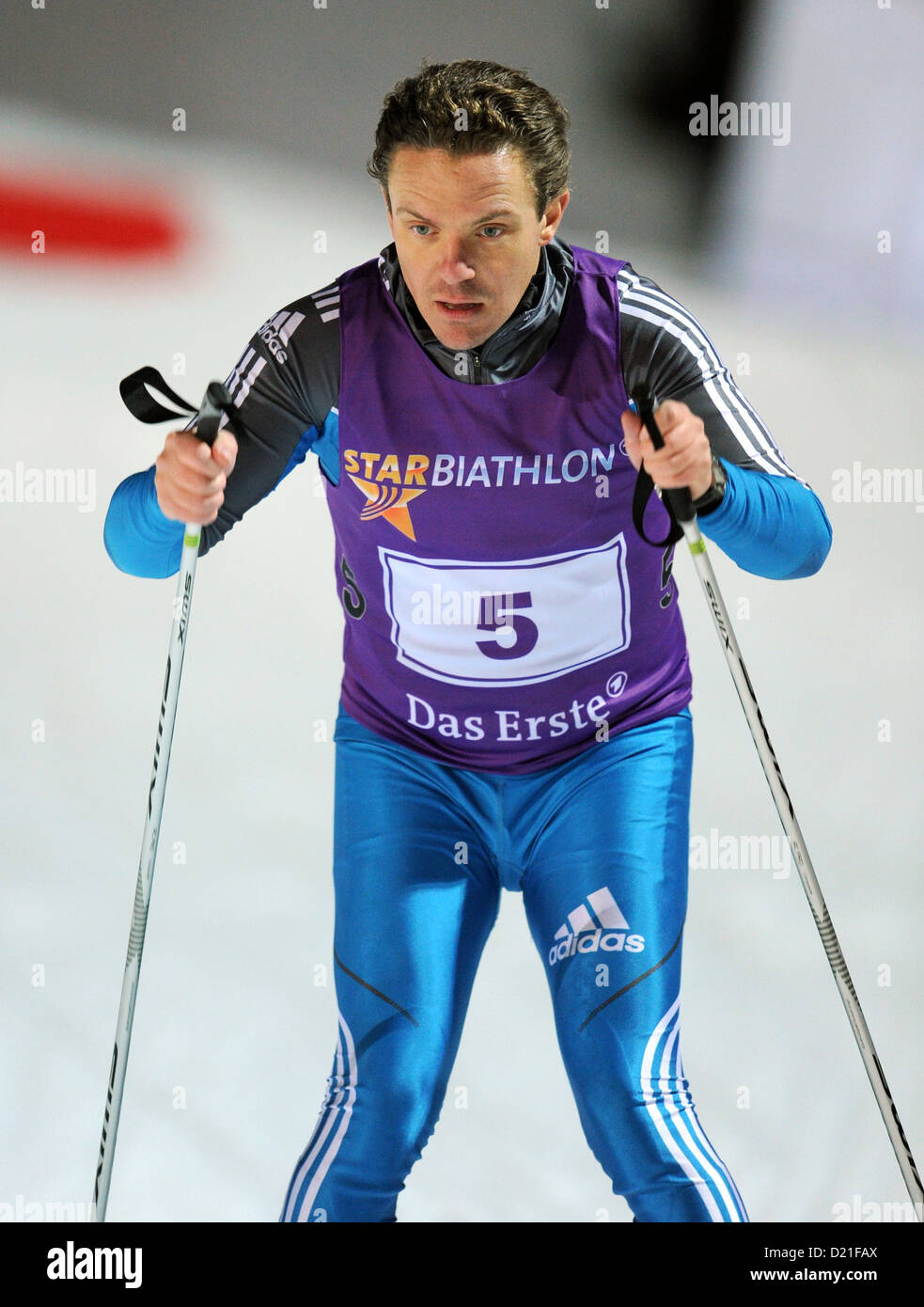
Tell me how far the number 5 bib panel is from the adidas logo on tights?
0.22 metres

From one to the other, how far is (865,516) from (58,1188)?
9.55 ft

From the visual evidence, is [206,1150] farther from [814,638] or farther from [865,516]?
[865,516]

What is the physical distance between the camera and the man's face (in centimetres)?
182

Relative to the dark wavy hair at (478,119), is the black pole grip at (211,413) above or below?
below

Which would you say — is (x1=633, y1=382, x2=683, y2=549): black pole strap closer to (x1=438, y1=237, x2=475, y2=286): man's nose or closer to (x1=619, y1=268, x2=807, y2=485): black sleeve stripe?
(x1=619, y1=268, x2=807, y2=485): black sleeve stripe

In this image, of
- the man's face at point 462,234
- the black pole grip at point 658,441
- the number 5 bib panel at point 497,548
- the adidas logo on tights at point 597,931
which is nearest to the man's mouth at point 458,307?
the man's face at point 462,234

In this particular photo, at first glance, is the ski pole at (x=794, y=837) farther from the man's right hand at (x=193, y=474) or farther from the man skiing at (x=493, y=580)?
the man's right hand at (x=193, y=474)

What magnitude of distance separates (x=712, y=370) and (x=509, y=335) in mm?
272

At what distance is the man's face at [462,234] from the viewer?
182cm

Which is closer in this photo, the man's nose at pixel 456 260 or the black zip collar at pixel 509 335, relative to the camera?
the man's nose at pixel 456 260

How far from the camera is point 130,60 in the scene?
524 centimetres

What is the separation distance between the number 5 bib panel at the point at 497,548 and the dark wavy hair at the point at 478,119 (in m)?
0.18

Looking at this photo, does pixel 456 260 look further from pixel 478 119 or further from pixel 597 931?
pixel 597 931
